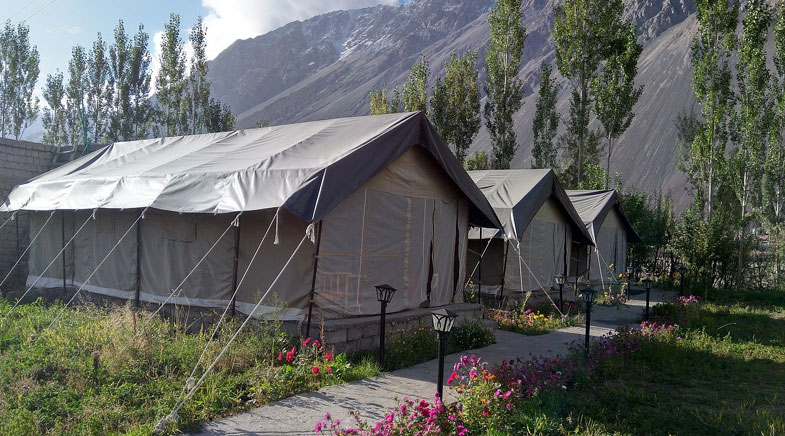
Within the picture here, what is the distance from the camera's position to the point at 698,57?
20.5m

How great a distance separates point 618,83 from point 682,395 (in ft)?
60.6

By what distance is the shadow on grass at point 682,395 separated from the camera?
4.77 m

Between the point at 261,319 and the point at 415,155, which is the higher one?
the point at 415,155

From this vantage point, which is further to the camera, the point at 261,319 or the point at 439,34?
the point at 439,34

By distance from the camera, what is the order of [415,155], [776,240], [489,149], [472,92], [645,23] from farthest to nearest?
[645,23] → [489,149] → [472,92] → [776,240] → [415,155]

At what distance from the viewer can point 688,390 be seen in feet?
19.9

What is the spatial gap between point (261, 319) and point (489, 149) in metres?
68.6

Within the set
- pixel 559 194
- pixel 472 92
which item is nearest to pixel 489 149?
pixel 472 92

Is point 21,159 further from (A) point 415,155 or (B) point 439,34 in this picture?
(B) point 439,34

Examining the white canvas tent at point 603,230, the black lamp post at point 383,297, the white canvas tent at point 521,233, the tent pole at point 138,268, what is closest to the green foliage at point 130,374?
the black lamp post at point 383,297

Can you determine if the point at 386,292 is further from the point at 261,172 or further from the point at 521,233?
the point at 521,233

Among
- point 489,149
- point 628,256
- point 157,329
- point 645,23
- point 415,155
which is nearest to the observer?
point 157,329

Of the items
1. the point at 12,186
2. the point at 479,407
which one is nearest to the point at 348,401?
the point at 479,407

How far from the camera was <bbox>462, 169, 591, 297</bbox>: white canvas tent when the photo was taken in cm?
1136
